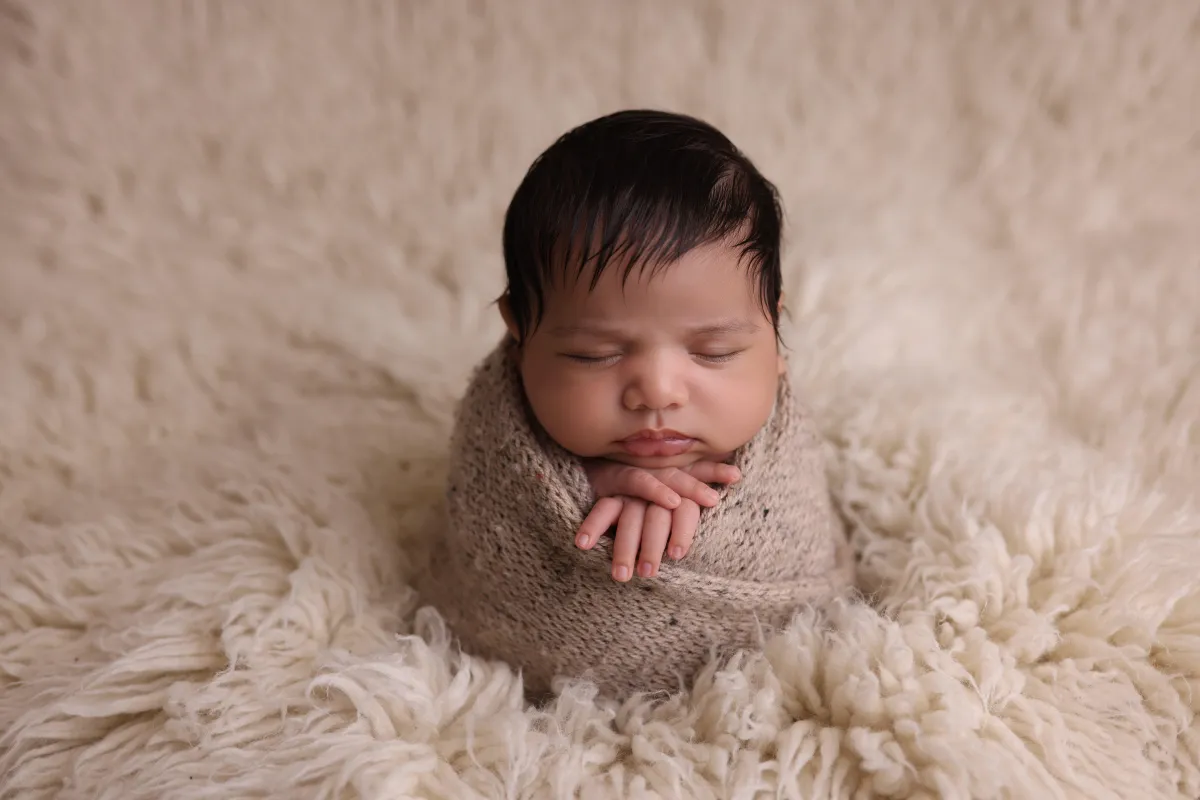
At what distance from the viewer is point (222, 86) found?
115 cm

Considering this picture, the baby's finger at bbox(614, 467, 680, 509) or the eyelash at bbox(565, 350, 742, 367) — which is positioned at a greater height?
the eyelash at bbox(565, 350, 742, 367)

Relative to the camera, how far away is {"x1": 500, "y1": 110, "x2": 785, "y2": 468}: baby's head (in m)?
0.70

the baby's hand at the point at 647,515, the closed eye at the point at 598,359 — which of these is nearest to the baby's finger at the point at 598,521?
the baby's hand at the point at 647,515

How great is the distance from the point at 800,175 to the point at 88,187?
834 millimetres

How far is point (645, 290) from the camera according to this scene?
70 centimetres

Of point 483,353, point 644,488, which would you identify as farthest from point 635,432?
point 483,353

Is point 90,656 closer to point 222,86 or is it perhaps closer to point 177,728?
point 177,728

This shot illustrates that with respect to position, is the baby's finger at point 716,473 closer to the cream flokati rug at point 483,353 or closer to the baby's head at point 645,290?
the baby's head at point 645,290

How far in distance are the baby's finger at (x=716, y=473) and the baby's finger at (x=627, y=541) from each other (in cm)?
6

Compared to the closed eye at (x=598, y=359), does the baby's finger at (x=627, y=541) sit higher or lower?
lower

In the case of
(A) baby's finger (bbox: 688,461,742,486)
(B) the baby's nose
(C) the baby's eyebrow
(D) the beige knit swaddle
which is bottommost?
(D) the beige knit swaddle

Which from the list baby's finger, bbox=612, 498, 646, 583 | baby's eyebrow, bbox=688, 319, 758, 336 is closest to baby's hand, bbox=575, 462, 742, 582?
baby's finger, bbox=612, 498, 646, 583

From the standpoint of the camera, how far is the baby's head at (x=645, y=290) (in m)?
0.70

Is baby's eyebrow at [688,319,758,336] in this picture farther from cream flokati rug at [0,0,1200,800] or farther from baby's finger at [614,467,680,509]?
cream flokati rug at [0,0,1200,800]
